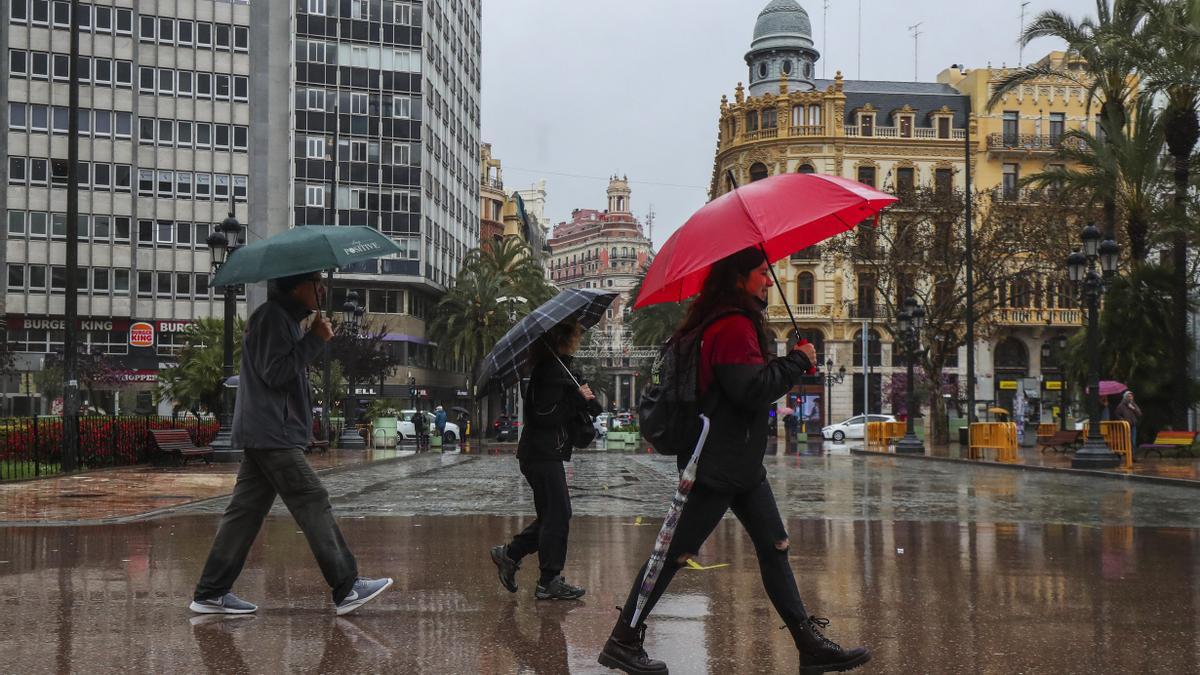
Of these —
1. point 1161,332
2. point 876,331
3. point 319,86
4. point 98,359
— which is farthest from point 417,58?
point 1161,332

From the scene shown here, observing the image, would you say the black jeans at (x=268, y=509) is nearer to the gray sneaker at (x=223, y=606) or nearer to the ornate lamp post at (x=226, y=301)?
the gray sneaker at (x=223, y=606)

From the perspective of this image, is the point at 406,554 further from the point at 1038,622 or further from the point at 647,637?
the point at 1038,622

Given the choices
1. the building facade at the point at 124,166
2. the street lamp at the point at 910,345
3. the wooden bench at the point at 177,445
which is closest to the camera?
the wooden bench at the point at 177,445

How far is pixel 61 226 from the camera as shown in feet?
201

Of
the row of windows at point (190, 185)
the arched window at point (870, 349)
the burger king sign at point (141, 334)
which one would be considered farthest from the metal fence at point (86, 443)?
the arched window at point (870, 349)

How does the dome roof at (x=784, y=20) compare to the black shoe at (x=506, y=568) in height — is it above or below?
above

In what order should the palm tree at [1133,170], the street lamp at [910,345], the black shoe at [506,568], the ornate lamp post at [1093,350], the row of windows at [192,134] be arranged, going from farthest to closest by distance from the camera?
the row of windows at [192,134] → the street lamp at [910,345] → the palm tree at [1133,170] → the ornate lamp post at [1093,350] → the black shoe at [506,568]

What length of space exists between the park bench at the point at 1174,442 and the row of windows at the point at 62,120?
5163cm

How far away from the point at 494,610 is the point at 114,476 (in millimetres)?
14284

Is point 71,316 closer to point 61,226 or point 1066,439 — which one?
point 1066,439

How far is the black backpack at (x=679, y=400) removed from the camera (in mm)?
4992

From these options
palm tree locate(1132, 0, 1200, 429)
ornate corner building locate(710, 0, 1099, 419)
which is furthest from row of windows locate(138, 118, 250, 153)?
palm tree locate(1132, 0, 1200, 429)

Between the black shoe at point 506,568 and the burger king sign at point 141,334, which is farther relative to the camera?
the burger king sign at point 141,334

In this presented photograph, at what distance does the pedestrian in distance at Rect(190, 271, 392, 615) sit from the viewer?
20.3 ft
